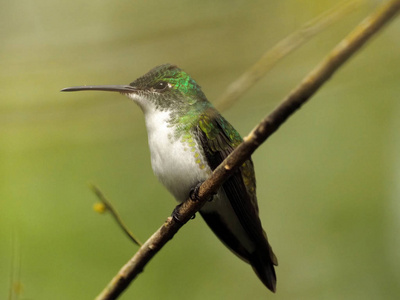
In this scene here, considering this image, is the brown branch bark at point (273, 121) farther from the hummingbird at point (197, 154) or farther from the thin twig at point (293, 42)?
the hummingbird at point (197, 154)

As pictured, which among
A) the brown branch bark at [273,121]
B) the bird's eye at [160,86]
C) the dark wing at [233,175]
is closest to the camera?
the brown branch bark at [273,121]

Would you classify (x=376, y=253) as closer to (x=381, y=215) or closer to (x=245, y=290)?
(x=381, y=215)

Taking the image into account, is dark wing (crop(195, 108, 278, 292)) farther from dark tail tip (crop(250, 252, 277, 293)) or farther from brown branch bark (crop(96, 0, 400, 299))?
brown branch bark (crop(96, 0, 400, 299))

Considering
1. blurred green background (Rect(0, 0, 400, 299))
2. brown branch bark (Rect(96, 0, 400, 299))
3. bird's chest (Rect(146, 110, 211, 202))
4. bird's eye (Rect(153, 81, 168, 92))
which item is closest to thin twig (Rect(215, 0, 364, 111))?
→ brown branch bark (Rect(96, 0, 400, 299))

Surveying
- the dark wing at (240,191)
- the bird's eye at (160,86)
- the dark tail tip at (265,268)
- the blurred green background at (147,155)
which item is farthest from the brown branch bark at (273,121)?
the blurred green background at (147,155)

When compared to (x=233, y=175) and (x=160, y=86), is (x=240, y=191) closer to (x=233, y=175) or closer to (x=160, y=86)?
(x=233, y=175)

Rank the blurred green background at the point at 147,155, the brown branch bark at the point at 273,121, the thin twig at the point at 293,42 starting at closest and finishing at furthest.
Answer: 1. the brown branch bark at the point at 273,121
2. the thin twig at the point at 293,42
3. the blurred green background at the point at 147,155
